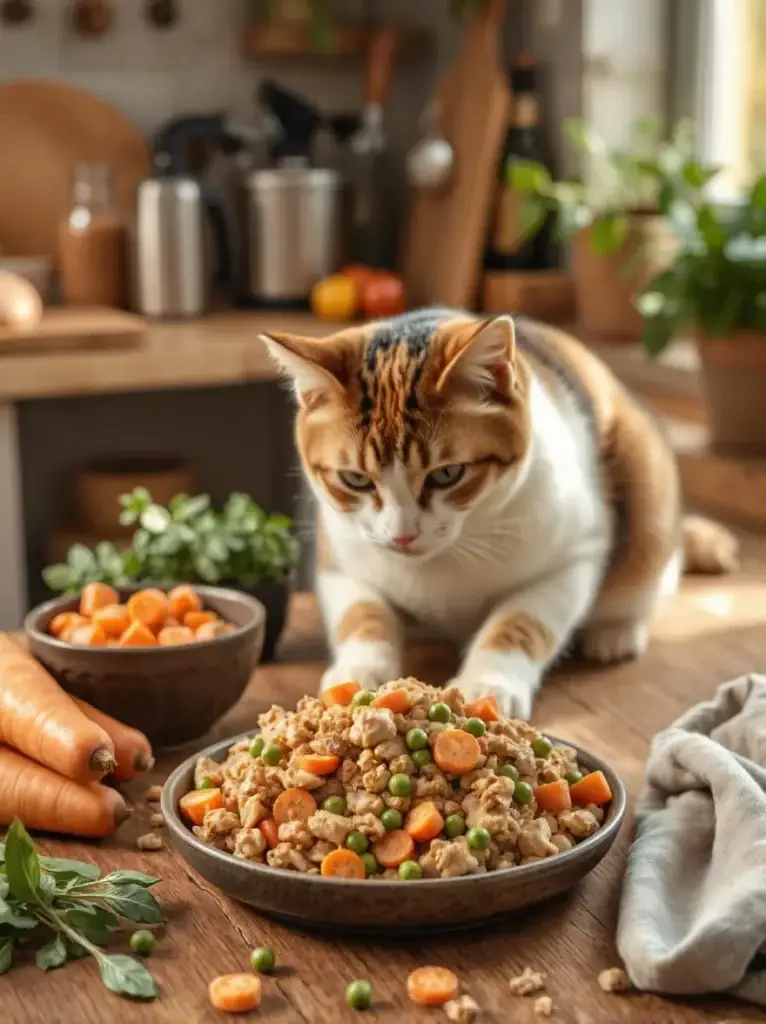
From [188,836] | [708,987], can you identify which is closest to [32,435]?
[188,836]

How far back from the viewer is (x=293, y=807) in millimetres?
1067

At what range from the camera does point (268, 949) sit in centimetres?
102

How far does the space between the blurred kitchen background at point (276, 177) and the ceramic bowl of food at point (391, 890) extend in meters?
1.90

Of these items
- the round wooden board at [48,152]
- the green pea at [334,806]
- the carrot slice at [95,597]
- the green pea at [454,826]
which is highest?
the round wooden board at [48,152]

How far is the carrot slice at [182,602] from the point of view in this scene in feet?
4.82

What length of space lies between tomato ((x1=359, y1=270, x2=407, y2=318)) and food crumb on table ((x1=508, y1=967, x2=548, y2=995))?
7.62 feet

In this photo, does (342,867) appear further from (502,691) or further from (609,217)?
(609,217)

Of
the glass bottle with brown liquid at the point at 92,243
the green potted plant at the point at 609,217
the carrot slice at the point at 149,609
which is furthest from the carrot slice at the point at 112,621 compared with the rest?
the glass bottle with brown liquid at the point at 92,243

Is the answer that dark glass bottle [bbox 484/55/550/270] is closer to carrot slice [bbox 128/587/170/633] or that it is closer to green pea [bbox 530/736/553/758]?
carrot slice [bbox 128/587/170/633]

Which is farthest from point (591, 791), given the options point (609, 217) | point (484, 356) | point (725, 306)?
point (609, 217)

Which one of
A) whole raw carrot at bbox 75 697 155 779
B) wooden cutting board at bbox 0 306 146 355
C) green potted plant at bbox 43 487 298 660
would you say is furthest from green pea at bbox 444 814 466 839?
wooden cutting board at bbox 0 306 146 355

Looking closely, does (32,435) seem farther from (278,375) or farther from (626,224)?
(626,224)

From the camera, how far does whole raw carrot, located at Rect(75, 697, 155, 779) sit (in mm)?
1280

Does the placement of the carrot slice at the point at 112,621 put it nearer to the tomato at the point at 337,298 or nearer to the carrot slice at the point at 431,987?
the carrot slice at the point at 431,987
